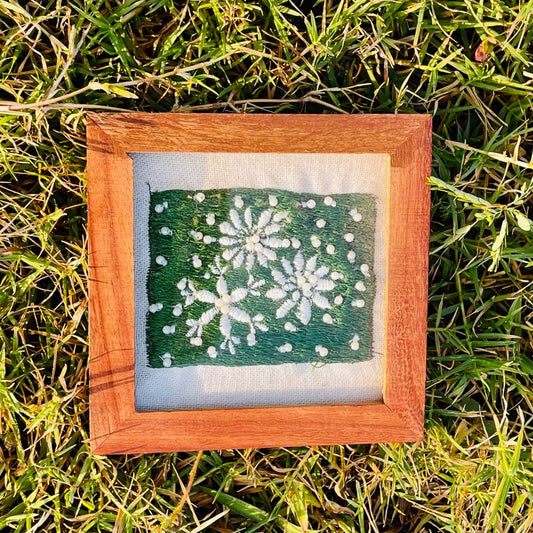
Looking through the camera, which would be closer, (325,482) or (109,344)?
(109,344)

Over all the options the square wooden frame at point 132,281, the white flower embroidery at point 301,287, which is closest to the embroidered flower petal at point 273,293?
the white flower embroidery at point 301,287

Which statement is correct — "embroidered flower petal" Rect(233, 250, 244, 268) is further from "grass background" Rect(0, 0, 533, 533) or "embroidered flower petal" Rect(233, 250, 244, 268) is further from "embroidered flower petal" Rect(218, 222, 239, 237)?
"grass background" Rect(0, 0, 533, 533)

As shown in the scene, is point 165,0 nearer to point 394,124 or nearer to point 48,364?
point 394,124

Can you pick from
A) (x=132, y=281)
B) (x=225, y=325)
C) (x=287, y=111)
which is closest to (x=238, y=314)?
(x=225, y=325)

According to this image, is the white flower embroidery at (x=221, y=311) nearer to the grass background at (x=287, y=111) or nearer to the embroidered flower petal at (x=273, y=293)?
the embroidered flower petal at (x=273, y=293)

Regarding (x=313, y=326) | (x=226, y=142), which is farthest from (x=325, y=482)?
(x=226, y=142)

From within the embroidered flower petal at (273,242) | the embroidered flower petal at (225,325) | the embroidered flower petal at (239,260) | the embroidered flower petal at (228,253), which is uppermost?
the embroidered flower petal at (273,242)
